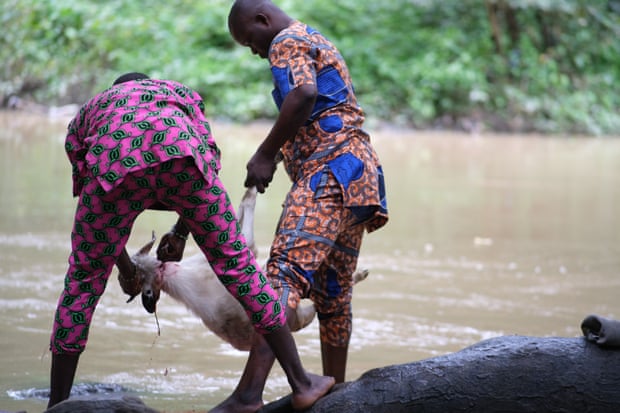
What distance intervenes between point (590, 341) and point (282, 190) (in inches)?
280

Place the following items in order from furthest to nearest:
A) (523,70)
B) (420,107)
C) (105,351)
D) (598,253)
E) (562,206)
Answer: (523,70) < (420,107) < (562,206) < (598,253) < (105,351)

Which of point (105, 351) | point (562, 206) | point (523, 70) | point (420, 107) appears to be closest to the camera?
point (105, 351)

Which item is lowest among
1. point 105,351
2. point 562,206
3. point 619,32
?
point 105,351

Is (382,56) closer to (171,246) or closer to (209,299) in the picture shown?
(209,299)

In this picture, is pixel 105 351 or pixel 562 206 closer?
pixel 105 351

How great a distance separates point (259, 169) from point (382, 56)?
16464 millimetres

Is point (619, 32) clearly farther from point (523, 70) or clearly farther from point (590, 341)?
point (590, 341)

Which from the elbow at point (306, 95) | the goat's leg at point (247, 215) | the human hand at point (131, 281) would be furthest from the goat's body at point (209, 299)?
the elbow at point (306, 95)

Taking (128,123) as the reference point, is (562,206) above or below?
above

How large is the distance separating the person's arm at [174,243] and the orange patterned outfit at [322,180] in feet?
1.19

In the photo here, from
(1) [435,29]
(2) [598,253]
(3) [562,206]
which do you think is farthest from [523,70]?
(2) [598,253]

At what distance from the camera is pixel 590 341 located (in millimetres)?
3221

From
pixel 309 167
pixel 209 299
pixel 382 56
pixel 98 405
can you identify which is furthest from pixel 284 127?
pixel 382 56

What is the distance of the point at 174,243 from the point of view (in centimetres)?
365
